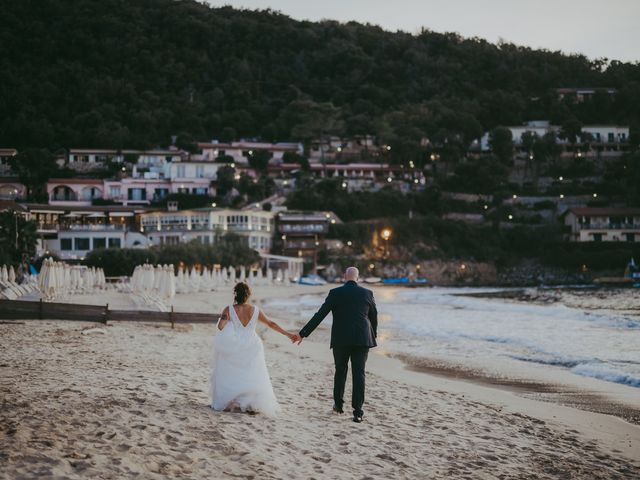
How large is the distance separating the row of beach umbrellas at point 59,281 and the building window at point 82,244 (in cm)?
2848

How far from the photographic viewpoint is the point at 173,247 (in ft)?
189

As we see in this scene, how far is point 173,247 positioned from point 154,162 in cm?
3768

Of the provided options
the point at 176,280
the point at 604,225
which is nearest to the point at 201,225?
the point at 176,280

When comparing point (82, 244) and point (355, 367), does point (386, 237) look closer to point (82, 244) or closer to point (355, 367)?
point (82, 244)

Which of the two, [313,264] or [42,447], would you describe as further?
[313,264]

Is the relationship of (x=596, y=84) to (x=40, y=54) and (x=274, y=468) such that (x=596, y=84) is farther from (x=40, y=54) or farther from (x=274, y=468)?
(x=274, y=468)

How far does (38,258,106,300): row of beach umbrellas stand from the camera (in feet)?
74.1

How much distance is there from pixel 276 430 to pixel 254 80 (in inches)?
5402

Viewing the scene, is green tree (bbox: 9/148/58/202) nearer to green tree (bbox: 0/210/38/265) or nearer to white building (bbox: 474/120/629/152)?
green tree (bbox: 0/210/38/265)

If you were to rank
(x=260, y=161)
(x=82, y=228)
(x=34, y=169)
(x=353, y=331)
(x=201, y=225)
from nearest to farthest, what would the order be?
(x=353, y=331) < (x=82, y=228) < (x=201, y=225) < (x=34, y=169) < (x=260, y=161)

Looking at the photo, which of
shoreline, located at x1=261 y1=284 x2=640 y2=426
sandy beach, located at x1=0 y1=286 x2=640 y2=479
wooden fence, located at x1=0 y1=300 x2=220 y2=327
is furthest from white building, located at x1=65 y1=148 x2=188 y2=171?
sandy beach, located at x1=0 y1=286 x2=640 y2=479

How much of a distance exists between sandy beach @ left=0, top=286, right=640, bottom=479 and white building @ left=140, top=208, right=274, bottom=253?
2391 inches

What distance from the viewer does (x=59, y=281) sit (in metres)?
23.6

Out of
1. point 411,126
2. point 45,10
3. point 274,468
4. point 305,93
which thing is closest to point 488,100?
point 411,126
